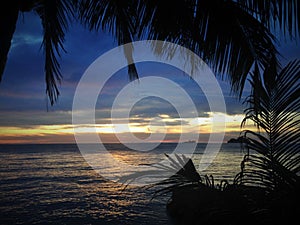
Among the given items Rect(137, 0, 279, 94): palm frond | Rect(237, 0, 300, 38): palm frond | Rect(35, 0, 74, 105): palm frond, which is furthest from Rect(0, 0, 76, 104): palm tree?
Rect(237, 0, 300, 38): palm frond

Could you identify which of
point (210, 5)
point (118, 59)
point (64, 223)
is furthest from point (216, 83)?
point (64, 223)

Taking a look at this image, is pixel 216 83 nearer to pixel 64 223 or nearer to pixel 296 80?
pixel 296 80

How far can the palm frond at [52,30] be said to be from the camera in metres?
2.60

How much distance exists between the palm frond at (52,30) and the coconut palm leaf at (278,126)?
1956 mm

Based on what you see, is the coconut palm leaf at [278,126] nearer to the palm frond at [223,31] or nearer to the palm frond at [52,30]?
the palm frond at [223,31]

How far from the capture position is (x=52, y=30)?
2645 millimetres

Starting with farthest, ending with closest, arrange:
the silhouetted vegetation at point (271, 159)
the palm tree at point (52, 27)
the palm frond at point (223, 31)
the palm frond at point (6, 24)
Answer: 1. the palm tree at point (52, 27)
2. the palm frond at point (223, 31)
3. the palm frond at point (6, 24)
4. the silhouetted vegetation at point (271, 159)

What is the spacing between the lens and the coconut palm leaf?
1.68 m

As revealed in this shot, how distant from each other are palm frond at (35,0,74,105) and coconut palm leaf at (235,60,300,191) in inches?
77.0

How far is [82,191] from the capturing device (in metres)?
17.0

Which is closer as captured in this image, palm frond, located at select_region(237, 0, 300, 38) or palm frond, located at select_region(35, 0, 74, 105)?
palm frond, located at select_region(237, 0, 300, 38)

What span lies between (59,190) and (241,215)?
17.2m

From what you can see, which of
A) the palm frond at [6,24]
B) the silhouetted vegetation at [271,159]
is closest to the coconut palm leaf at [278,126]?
the silhouetted vegetation at [271,159]

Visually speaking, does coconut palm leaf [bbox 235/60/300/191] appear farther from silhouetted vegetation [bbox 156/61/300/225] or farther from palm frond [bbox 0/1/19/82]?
palm frond [bbox 0/1/19/82]
